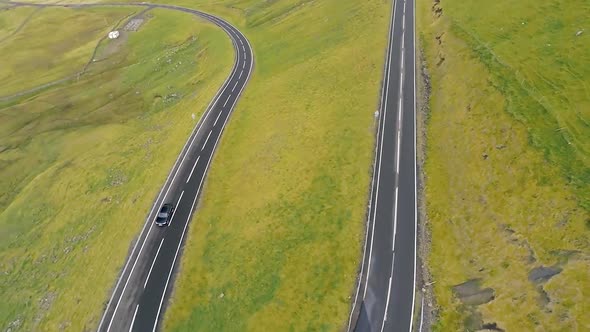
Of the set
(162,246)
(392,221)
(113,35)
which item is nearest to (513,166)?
(392,221)

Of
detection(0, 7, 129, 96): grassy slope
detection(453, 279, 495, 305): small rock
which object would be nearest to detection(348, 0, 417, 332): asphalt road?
detection(453, 279, 495, 305): small rock

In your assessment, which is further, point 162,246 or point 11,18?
point 11,18

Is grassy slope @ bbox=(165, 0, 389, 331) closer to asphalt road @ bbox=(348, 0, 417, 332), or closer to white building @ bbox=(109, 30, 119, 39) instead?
asphalt road @ bbox=(348, 0, 417, 332)

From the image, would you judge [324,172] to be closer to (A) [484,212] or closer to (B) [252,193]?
(B) [252,193]

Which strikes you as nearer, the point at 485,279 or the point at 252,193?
the point at 485,279

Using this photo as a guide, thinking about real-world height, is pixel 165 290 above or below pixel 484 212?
above

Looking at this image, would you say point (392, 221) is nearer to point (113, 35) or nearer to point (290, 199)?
point (290, 199)

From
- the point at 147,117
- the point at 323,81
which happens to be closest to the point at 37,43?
the point at 147,117
